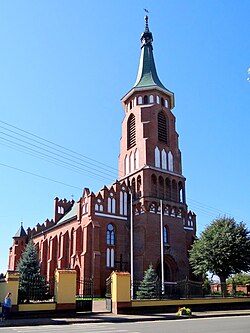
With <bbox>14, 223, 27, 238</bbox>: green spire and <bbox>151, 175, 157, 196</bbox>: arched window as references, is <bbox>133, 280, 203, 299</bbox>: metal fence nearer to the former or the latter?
<bbox>151, 175, 157, 196</bbox>: arched window

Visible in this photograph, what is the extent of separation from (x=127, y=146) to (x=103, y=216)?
1040 cm

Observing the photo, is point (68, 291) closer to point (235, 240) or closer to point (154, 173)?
point (235, 240)

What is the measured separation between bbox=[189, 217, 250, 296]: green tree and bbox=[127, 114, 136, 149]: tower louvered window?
14.5 meters

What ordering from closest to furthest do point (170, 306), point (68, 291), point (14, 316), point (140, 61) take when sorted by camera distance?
point (14, 316) → point (68, 291) → point (170, 306) → point (140, 61)

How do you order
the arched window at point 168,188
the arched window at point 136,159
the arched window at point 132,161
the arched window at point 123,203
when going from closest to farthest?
the arched window at point 123,203 < the arched window at point 168,188 < the arched window at point 136,159 < the arched window at point 132,161

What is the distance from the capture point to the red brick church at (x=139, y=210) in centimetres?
3831

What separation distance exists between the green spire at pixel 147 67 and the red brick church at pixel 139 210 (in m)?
0.14

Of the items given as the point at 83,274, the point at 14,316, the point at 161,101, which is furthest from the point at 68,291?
the point at 161,101

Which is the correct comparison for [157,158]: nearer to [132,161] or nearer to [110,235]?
[132,161]

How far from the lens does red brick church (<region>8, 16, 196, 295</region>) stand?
126 ft

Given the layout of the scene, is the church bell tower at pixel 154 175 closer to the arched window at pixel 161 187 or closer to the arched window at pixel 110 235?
the arched window at pixel 161 187

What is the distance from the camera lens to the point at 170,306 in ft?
78.2

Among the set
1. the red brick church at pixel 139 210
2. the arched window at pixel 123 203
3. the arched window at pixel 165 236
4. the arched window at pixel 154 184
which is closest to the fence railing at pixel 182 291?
the arched window at pixel 165 236

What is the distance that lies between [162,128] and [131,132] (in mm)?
3947
